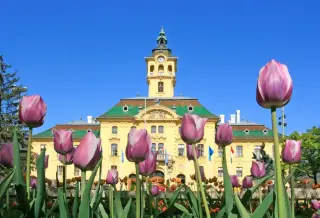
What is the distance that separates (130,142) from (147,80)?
55691 millimetres

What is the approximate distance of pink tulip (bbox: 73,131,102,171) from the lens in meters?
2.02

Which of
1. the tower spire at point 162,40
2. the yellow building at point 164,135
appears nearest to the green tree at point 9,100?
the yellow building at point 164,135

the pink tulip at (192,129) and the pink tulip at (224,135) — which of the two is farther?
the pink tulip at (224,135)

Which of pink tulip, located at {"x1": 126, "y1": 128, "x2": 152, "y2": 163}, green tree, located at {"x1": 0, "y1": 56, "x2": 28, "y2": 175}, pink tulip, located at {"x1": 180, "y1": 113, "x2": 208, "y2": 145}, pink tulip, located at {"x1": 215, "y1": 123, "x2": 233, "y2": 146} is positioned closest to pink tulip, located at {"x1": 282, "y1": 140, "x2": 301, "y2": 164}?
pink tulip, located at {"x1": 215, "y1": 123, "x2": 233, "y2": 146}

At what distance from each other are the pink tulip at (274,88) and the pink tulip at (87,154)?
792 mm

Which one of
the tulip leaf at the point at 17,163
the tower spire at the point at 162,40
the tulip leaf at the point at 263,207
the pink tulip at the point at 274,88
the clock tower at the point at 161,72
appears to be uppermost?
the tower spire at the point at 162,40

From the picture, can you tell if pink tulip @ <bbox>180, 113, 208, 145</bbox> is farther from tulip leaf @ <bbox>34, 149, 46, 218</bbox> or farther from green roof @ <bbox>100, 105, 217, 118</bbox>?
green roof @ <bbox>100, 105, 217, 118</bbox>

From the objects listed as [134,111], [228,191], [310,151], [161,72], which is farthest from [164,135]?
[228,191]

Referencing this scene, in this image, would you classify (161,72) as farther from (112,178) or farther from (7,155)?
(7,155)

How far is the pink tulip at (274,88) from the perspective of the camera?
1.69 m

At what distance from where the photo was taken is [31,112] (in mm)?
2383

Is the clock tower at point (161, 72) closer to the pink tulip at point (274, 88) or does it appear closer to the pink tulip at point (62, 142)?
the pink tulip at point (62, 142)

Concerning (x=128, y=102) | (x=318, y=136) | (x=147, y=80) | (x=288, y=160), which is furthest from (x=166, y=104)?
(x=288, y=160)

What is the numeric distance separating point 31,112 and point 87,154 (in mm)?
529
